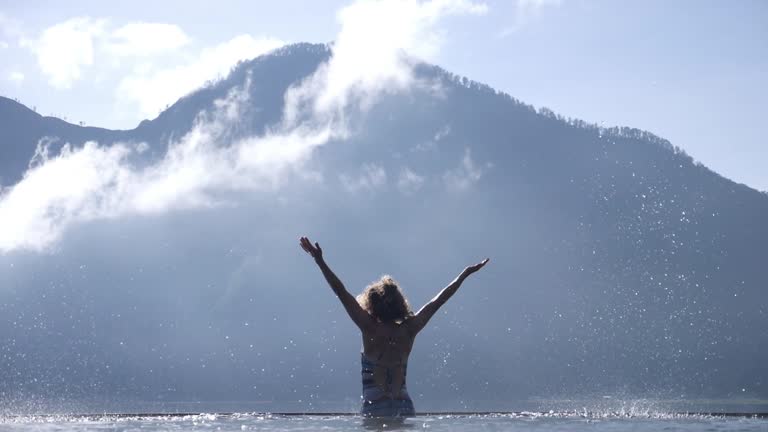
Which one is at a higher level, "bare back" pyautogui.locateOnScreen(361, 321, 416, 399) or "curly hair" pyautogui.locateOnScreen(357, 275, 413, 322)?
"curly hair" pyautogui.locateOnScreen(357, 275, 413, 322)

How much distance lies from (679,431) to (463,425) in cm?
211

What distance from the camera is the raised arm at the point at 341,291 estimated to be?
9273 mm

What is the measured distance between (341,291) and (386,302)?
60cm

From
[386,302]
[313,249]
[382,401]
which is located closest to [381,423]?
[382,401]

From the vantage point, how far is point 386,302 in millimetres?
9734

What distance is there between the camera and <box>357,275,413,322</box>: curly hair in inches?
383

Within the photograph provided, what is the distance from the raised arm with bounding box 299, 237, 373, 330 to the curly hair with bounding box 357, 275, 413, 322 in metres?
0.15

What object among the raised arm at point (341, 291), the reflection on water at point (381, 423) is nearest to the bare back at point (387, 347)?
the raised arm at point (341, 291)

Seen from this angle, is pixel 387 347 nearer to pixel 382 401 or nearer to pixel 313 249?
pixel 382 401

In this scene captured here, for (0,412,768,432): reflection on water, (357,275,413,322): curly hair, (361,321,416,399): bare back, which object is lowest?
(0,412,768,432): reflection on water

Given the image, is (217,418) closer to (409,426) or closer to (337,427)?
(337,427)

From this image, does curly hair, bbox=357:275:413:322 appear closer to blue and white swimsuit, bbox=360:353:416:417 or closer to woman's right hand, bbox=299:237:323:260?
blue and white swimsuit, bbox=360:353:416:417

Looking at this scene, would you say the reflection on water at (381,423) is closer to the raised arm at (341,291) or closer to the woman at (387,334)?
the woman at (387,334)

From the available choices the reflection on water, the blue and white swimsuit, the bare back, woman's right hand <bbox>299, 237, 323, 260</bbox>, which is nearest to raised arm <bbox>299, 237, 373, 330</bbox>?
woman's right hand <bbox>299, 237, 323, 260</bbox>
